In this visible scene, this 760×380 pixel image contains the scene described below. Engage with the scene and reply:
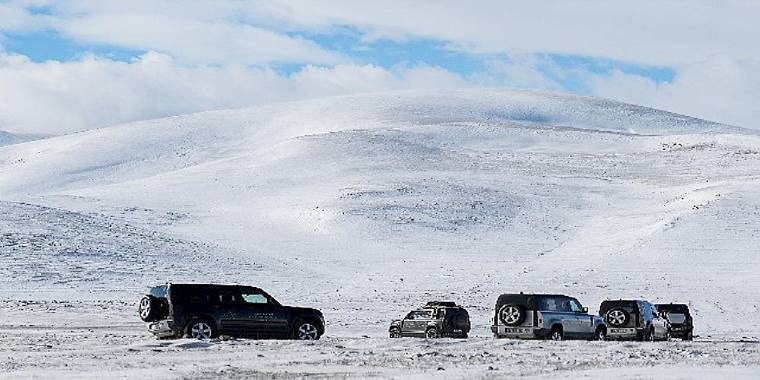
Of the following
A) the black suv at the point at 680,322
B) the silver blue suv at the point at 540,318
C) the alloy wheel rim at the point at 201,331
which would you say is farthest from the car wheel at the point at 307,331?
the black suv at the point at 680,322

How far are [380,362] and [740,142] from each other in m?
108

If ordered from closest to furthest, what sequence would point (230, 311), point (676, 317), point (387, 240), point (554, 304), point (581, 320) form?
point (230, 311), point (554, 304), point (581, 320), point (676, 317), point (387, 240)

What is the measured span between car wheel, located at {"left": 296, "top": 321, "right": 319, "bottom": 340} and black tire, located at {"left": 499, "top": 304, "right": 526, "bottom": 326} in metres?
5.23

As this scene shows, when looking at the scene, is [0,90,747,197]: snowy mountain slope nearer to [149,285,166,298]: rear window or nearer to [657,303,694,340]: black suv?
[657,303,694,340]: black suv

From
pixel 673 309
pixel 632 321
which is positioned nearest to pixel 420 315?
pixel 632 321

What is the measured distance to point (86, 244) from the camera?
215 feet

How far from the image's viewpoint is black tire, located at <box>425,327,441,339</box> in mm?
35156

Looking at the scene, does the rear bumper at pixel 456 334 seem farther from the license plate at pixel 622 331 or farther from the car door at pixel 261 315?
the car door at pixel 261 315

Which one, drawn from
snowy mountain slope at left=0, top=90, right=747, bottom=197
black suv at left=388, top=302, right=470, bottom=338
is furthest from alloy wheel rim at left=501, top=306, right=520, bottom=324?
snowy mountain slope at left=0, top=90, right=747, bottom=197

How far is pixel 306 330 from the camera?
3216cm

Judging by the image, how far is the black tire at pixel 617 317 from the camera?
118ft

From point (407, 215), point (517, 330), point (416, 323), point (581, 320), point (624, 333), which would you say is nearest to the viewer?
point (517, 330)

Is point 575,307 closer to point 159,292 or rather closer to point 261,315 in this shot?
point 261,315

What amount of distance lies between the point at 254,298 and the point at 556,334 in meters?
8.35
